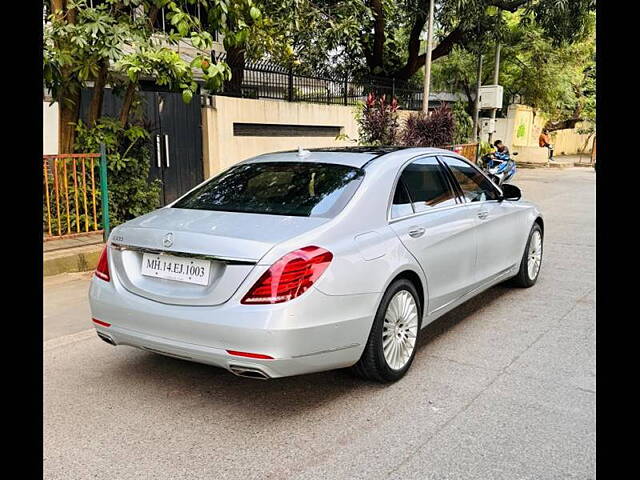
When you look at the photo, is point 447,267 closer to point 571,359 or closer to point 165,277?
point 571,359

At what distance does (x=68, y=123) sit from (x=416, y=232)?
5671mm

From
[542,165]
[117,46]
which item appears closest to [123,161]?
[117,46]

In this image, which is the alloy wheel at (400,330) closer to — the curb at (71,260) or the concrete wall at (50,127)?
the curb at (71,260)

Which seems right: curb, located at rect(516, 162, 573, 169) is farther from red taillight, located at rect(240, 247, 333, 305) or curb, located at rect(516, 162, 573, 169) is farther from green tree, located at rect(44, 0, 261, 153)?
red taillight, located at rect(240, 247, 333, 305)

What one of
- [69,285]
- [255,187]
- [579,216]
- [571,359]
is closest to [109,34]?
[69,285]

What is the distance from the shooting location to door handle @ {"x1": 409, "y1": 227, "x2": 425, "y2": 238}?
405cm

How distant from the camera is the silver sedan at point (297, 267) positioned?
3.18 metres

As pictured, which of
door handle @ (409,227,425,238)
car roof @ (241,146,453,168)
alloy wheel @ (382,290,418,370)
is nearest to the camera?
alloy wheel @ (382,290,418,370)

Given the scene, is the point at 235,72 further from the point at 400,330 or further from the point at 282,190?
the point at 400,330

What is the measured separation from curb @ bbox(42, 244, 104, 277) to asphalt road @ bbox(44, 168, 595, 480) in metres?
1.66

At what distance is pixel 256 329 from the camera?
3.11 metres

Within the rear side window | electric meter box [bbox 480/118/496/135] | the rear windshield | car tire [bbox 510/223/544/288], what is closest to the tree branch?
electric meter box [bbox 480/118/496/135]

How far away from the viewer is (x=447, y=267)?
14.5 ft

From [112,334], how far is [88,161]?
14.0ft
